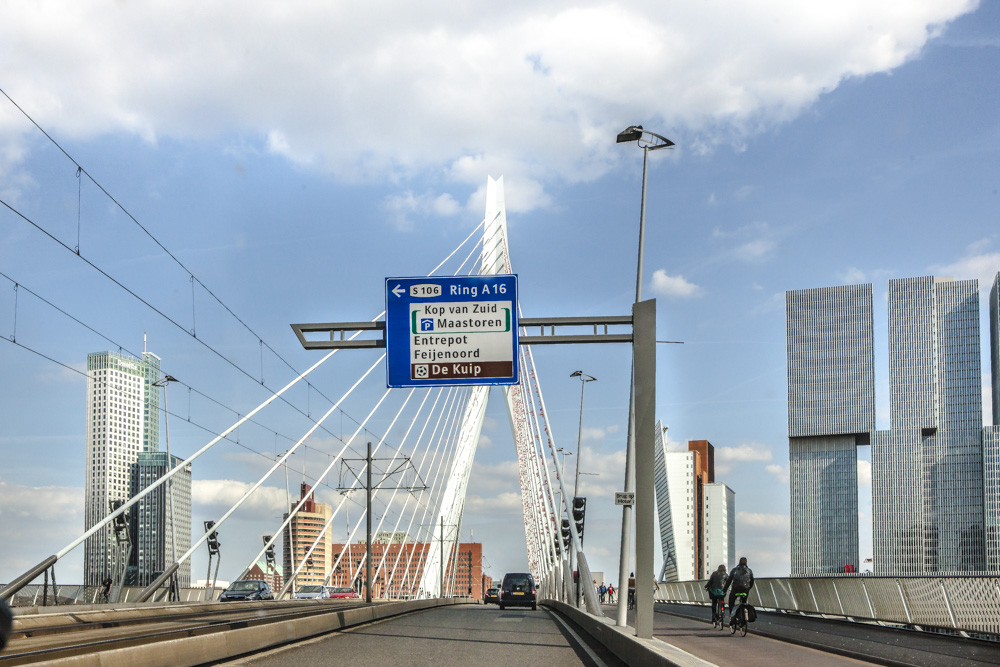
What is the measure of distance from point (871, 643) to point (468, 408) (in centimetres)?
5050

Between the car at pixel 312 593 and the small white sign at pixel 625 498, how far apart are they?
37.0 m

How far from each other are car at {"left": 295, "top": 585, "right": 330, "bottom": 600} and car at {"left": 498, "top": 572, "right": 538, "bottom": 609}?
10.3 metres

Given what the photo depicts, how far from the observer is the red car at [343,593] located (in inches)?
2352

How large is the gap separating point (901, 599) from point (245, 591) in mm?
31669

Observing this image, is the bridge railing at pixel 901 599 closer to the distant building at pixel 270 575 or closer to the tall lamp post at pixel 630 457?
the tall lamp post at pixel 630 457

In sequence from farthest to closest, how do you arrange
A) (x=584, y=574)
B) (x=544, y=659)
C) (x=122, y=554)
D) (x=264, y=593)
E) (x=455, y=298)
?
1. (x=264, y=593)
2. (x=122, y=554)
3. (x=584, y=574)
4. (x=455, y=298)
5. (x=544, y=659)

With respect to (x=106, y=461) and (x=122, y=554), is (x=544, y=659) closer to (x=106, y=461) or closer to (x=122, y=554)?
(x=122, y=554)

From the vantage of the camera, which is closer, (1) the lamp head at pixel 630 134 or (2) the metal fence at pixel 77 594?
(1) the lamp head at pixel 630 134

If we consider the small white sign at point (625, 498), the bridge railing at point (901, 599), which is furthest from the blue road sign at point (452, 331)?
the bridge railing at point (901, 599)

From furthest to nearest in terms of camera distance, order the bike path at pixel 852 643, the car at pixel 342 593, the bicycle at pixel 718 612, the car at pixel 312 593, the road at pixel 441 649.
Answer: the car at pixel 342 593
the car at pixel 312 593
the bicycle at pixel 718 612
the bike path at pixel 852 643
the road at pixel 441 649

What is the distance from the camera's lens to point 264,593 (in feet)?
169

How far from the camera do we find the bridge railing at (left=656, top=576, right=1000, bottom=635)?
21641 mm

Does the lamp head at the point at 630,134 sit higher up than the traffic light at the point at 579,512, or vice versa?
the lamp head at the point at 630,134

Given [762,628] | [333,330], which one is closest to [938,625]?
[762,628]
